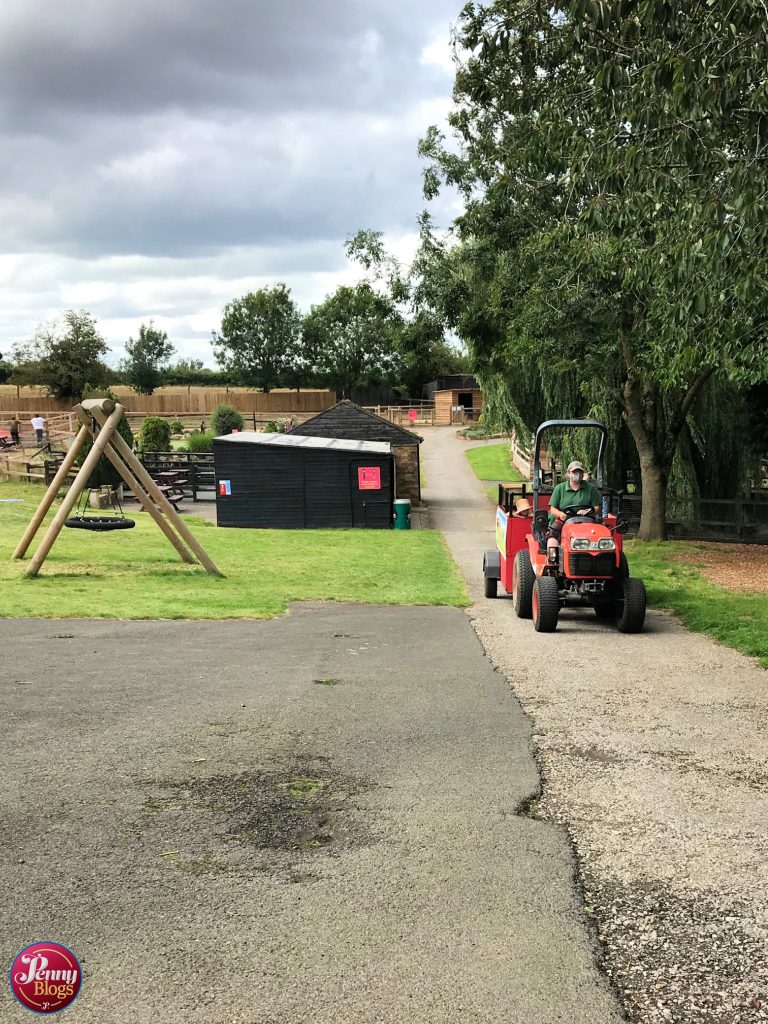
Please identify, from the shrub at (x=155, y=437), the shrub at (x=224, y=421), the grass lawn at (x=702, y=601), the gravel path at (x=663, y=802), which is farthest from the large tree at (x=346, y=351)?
the gravel path at (x=663, y=802)

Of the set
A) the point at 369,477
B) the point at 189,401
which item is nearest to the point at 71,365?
the point at 189,401

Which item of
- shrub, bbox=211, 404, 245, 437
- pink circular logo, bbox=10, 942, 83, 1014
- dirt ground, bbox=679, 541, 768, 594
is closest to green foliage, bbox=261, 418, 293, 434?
shrub, bbox=211, 404, 245, 437

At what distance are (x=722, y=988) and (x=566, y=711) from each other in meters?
4.16

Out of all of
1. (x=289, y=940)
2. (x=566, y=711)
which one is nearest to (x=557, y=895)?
(x=289, y=940)

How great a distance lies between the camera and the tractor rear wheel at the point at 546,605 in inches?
452

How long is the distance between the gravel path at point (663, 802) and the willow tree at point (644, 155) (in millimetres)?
3574

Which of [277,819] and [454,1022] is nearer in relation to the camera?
[454,1022]

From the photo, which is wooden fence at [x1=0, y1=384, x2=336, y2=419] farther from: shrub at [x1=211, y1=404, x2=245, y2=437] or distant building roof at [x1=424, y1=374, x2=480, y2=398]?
shrub at [x1=211, y1=404, x2=245, y2=437]

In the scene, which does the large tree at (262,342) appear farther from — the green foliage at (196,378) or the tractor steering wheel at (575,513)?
the tractor steering wheel at (575,513)

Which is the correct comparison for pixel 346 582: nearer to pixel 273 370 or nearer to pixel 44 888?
pixel 44 888

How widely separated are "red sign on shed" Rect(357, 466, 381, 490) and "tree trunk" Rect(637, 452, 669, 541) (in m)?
8.53

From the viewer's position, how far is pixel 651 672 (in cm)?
916

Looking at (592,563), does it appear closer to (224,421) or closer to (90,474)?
(90,474)

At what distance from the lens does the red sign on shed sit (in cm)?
2911
